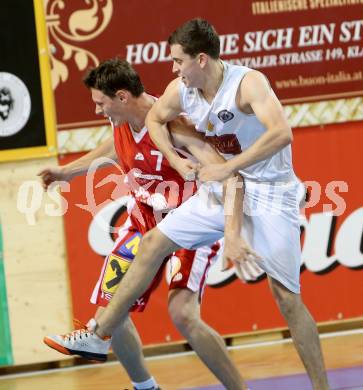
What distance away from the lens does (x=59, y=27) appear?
652cm

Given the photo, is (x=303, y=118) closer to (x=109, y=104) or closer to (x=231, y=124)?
(x=109, y=104)

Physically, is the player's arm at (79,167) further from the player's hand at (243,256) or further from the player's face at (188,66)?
the player's hand at (243,256)

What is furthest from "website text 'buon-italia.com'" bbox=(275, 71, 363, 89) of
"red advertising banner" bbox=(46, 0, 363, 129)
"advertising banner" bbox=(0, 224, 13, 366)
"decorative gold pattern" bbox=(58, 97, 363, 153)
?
"advertising banner" bbox=(0, 224, 13, 366)

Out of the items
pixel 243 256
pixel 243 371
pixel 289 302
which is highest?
pixel 243 256

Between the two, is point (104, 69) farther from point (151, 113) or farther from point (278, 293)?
point (278, 293)

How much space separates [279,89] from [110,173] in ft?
3.87

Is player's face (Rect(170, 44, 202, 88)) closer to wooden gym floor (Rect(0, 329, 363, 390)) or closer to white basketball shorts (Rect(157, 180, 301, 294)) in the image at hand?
white basketball shorts (Rect(157, 180, 301, 294))

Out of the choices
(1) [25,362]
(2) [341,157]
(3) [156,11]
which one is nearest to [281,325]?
(2) [341,157]

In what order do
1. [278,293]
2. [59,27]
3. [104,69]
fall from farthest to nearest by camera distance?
[59,27], [104,69], [278,293]

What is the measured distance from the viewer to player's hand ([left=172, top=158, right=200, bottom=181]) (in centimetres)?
476

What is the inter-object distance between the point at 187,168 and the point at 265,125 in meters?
0.44

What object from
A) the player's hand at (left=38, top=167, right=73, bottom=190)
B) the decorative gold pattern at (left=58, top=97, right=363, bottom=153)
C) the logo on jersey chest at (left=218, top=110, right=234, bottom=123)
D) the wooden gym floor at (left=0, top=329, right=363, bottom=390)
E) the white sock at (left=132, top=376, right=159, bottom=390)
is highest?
the logo on jersey chest at (left=218, top=110, right=234, bottom=123)

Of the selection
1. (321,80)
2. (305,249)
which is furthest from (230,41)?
(305,249)

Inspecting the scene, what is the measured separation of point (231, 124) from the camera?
15.6ft
